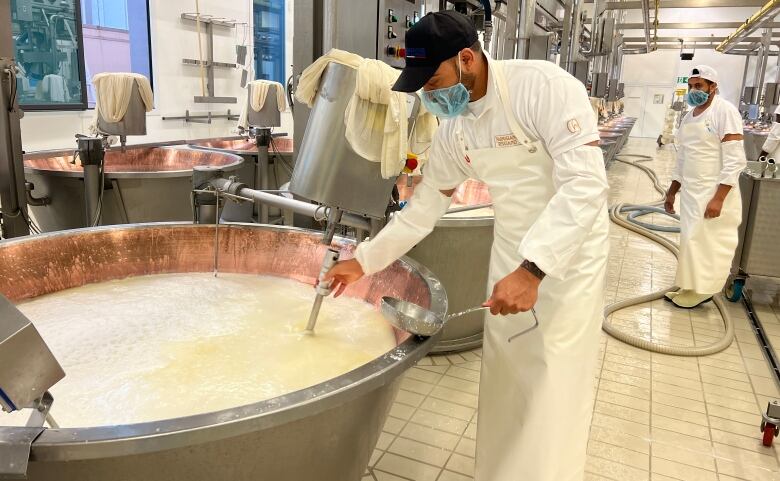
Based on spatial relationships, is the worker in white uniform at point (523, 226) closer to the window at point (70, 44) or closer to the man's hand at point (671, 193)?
the man's hand at point (671, 193)

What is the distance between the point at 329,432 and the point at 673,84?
19.3 metres

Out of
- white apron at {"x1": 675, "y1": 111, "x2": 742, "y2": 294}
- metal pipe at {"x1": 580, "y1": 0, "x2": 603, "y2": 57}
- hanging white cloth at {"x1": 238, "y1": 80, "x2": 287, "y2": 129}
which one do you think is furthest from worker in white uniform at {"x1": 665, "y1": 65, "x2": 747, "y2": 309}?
metal pipe at {"x1": 580, "y1": 0, "x2": 603, "y2": 57}

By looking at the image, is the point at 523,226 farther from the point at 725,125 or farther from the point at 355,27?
the point at 725,125

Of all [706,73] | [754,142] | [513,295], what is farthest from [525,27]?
[754,142]

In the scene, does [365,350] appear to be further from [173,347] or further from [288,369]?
[173,347]

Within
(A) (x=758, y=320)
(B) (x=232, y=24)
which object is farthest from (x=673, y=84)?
(A) (x=758, y=320)

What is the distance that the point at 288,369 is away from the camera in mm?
1468

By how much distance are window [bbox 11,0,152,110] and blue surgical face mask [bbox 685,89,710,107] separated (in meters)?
4.64

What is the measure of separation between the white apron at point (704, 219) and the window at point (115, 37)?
4888 millimetres

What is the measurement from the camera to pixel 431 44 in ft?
4.05

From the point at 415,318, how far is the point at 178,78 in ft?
18.7

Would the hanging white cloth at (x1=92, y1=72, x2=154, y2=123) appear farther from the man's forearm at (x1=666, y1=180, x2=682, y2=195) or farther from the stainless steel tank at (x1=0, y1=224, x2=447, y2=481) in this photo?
the man's forearm at (x1=666, y1=180, x2=682, y2=195)

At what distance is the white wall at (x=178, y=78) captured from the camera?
519 cm

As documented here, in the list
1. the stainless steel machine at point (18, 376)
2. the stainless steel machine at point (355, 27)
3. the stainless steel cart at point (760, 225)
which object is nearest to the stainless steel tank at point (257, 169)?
the stainless steel machine at point (355, 27)
